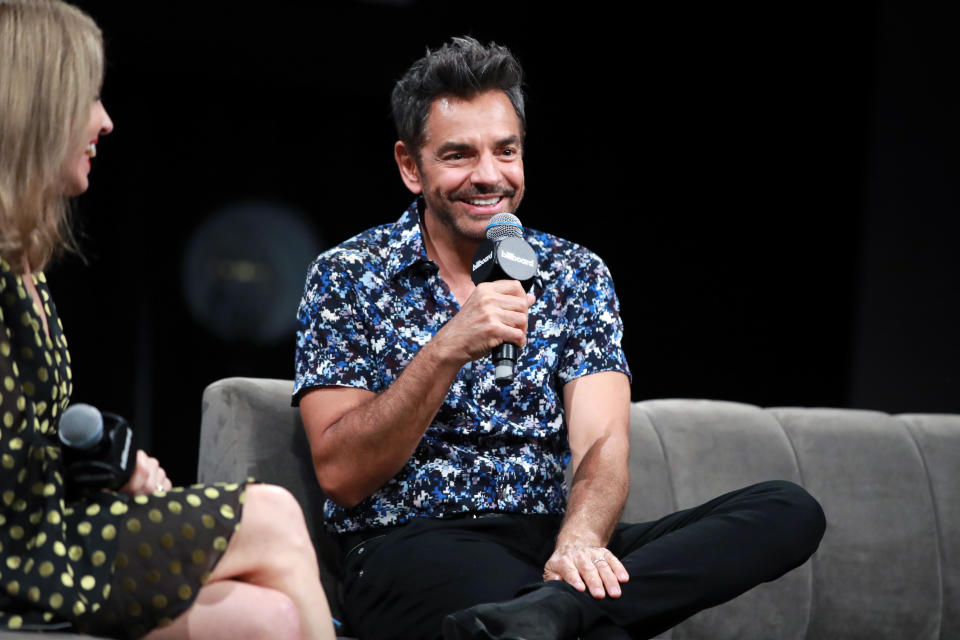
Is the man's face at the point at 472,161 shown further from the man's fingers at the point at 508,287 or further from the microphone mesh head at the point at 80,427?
the microphone mesh head at the point at 80,427

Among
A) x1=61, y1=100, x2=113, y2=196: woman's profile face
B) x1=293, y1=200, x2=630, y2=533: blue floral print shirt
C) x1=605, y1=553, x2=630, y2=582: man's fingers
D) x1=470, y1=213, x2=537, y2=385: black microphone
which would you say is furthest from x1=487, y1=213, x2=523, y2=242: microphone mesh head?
x1=61, y1=100, x2=113, y2=196: woman's profile face

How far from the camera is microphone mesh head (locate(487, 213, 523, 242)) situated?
181 cm

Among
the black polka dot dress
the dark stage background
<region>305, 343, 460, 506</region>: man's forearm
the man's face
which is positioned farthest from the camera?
the dark stage background

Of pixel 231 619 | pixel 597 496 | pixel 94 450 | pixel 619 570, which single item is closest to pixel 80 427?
pixel 94 450

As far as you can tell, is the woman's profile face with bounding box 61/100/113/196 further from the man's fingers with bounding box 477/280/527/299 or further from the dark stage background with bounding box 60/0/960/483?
the dark stage background with bounding box 60/0/960/483

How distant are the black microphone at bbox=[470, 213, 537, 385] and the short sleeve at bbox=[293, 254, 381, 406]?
251mm

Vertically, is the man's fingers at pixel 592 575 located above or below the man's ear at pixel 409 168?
below

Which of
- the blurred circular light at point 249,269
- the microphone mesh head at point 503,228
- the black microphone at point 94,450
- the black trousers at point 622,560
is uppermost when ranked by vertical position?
the microphone mesh head at point 503,228

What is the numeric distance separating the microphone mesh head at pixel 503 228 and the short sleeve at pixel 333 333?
0.28 meters

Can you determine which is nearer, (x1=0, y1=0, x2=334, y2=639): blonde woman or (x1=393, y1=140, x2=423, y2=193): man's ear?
(x1=0, y1=0, x2=334, y2=639): blonde woman

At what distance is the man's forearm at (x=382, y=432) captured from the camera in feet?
5.84

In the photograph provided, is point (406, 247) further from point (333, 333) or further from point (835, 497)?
point (835, 497)

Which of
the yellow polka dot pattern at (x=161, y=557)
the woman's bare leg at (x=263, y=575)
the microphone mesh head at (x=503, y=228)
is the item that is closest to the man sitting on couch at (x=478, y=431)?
the microphone mesh head at (x=503, y=228)

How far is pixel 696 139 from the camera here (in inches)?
185
